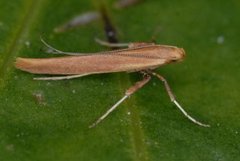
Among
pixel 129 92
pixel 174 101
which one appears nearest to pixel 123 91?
pixel 129 92

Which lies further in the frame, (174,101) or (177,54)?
(177,54)

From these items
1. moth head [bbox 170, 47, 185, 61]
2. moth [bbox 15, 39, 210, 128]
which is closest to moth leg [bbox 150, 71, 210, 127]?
moth [bbox 15, 39, 210, 128]

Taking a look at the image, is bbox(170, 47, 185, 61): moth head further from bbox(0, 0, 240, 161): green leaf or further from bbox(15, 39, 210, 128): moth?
bbox(0, 0, 240, 161): green leaf

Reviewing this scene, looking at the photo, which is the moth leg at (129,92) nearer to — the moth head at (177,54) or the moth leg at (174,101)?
the moth leg at (174,101)

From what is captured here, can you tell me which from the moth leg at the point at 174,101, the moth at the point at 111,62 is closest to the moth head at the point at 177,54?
the moth at the point at 111,62

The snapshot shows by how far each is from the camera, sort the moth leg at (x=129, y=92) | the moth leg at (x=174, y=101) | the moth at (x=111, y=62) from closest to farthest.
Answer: the moth leg at (x=129, y=92) < the moth leg at (x=174, y=101) < the moth at (x=111, y=62)

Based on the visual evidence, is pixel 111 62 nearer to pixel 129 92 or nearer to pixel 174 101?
pixel 129 92

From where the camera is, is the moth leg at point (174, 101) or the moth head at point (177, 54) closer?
the moth leg at point (174, 101)
